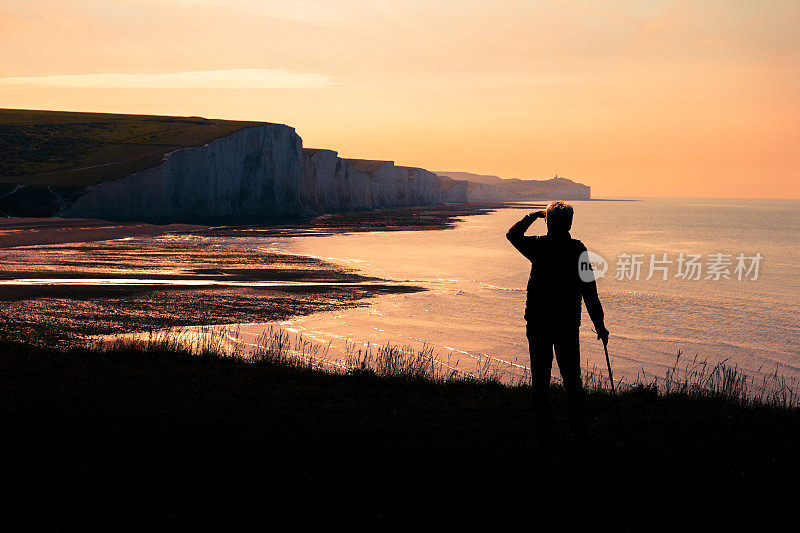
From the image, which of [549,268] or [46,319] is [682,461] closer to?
[549,268]

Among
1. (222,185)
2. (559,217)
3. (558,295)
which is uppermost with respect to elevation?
(222,185)

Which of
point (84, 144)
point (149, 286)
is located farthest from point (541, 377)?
point (84, 144)

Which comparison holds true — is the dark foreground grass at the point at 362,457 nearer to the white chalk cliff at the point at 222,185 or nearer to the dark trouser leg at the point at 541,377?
the dark trouser leg at the point at 541,377

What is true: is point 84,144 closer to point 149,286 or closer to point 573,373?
point 149,286

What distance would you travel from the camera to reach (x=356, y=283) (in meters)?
33.1

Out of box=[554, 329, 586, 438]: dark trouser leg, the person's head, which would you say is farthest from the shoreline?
the person's head

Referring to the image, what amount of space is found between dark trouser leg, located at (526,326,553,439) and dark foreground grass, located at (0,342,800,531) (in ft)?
0.77

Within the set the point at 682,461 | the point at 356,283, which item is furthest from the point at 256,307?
the point at 682,461

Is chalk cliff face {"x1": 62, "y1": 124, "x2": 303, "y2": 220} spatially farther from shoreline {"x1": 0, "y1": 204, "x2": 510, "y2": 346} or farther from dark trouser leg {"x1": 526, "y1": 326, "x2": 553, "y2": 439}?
dark trouser leg {"x1": 526, "y1": 326, "x2": 553, "y2": 439}

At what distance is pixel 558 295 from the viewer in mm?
7078

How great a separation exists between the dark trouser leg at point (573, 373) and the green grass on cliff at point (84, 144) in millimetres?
84200

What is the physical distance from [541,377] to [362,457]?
79.5 inches

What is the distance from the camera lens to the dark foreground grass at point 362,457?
5477 millimetres

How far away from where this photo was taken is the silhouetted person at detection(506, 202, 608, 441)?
7020 millimetres
